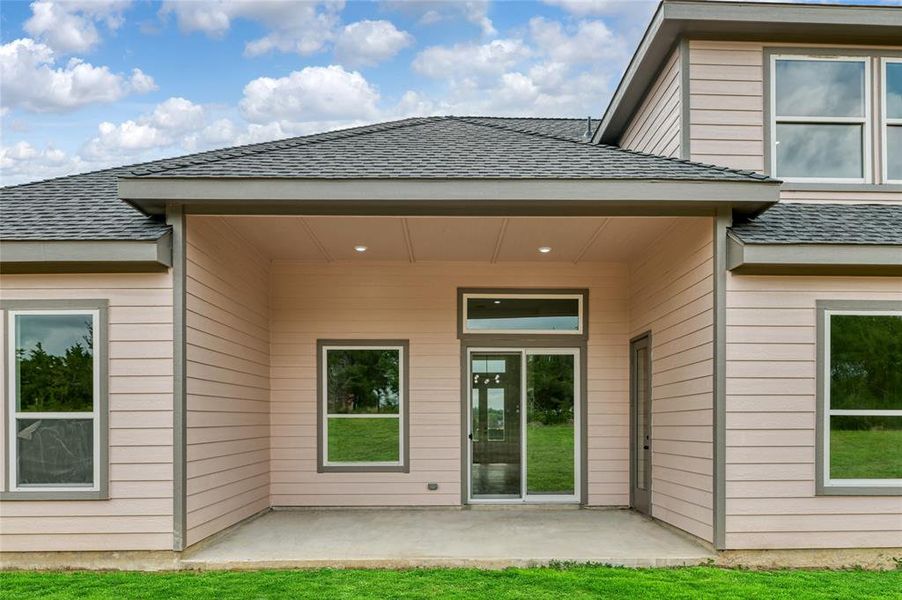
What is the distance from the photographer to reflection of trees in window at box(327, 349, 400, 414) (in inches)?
325


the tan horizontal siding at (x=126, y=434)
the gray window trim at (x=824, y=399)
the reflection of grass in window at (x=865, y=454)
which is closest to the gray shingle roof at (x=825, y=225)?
the gray window trim at (x=824, y=399)

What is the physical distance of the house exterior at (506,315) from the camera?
5496 millimetres

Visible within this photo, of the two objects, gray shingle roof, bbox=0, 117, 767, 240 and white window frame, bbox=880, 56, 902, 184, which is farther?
white window frame, bbox=880, 56, 902, 184

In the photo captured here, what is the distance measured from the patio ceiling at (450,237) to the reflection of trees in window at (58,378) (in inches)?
60.1

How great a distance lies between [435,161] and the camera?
6.06 meters

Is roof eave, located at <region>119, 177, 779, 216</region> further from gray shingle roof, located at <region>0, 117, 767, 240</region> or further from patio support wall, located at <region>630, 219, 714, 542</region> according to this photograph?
patio support wall, located at <region>630, 219, 714, 542</region>

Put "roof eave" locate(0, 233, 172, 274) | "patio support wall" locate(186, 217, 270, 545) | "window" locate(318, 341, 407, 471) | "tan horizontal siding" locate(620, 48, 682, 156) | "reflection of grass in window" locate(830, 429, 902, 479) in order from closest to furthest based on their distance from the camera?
"roof eave" locate(0, 233, 172, 274) < "reflection of grass in window" locate(830, 429, 902, 479) < "patio support wall" locate(186, 217, 270, 545) < "tan horizontal siding" locate(620, 48, 682, 156) < "window" locate(318, 341, 407, 471)

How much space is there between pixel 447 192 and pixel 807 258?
2931 millimetres

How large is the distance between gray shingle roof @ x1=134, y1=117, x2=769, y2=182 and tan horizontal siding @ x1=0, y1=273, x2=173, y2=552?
1048 mm

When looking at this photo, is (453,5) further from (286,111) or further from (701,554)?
(701,554)

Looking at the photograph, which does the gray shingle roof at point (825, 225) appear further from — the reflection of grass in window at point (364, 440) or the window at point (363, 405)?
the reflection of grass in window at point (364, 440)

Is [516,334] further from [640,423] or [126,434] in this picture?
[126,434]

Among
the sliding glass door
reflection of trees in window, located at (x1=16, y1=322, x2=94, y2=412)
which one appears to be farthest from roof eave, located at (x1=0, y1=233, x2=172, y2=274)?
the sliding glass door

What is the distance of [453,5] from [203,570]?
51.6ft
